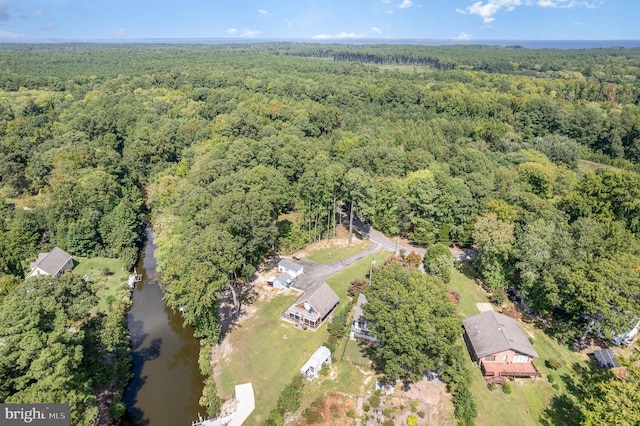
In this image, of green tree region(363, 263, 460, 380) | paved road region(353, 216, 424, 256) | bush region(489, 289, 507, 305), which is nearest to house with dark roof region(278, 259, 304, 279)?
paved road region(353, 216, 424, 256)

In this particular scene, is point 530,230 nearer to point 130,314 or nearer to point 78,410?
point 78,410

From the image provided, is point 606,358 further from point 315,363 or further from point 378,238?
point 378,238

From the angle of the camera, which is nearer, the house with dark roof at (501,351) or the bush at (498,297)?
the house with dark roof at (501,351)

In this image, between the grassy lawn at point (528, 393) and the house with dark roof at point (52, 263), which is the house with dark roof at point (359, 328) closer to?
the grassy lawn at point (528, 393)

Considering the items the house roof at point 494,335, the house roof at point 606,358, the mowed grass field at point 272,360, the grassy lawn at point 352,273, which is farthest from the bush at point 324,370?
the house roof at point 606,358

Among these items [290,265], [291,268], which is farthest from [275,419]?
[290,265]

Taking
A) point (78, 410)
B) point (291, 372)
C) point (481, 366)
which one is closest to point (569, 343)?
point (481, 366)

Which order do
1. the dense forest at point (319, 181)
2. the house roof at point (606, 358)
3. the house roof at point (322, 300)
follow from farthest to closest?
the house roof at point (322, 300) → the dense forest at point (319, 181) → the house roof at point (606, 358)
